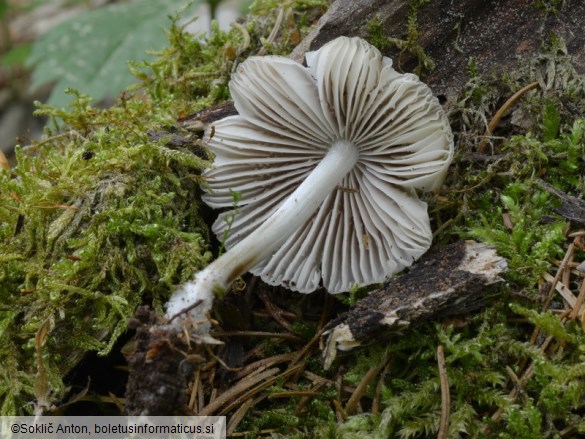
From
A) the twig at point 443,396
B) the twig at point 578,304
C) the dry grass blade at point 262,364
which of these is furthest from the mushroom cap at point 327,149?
the twig at point 578,304

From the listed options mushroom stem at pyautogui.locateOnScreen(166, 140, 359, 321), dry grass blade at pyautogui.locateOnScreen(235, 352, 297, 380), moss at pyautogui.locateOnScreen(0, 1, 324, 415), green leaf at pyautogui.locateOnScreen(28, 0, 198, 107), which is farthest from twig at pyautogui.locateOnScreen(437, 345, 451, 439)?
green leaf at pyautogui.locateOnScreen(28, 0, 198, 107)

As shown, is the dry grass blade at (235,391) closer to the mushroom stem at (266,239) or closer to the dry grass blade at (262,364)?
the dry grass blade at (262,364)

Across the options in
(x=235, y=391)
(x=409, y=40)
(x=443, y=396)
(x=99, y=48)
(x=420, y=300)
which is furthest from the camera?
(x=99, y=48)

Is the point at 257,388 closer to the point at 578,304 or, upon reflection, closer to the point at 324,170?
the point at 324,170

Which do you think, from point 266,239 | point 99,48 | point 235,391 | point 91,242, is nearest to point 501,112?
point 266,239

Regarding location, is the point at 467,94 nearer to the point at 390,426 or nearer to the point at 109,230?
the point at 390,426
